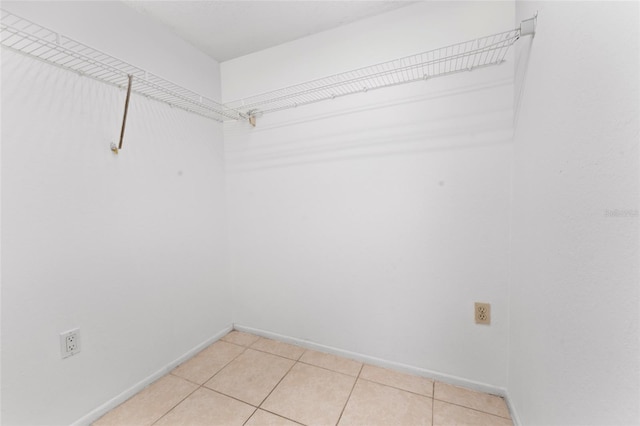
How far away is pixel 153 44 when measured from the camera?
63.9 inches

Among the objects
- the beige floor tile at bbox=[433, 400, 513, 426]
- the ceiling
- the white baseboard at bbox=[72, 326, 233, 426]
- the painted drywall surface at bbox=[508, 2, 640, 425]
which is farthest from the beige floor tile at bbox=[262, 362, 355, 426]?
the ceiling

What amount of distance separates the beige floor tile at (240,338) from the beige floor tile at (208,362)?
5 cm

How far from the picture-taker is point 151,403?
1429 mm

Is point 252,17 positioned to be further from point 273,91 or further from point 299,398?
point 299,398

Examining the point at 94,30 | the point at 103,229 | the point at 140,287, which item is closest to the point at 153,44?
the point at 94,30

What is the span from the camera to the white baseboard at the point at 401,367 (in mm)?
1426

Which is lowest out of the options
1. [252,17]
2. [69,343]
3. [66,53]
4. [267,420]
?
[267,420]

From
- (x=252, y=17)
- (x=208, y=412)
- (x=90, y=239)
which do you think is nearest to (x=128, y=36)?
(x=252, y=17)

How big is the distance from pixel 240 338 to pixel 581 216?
2.18 metres

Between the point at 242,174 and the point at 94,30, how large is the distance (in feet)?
3.67

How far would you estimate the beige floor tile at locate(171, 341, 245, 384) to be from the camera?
5.44ft

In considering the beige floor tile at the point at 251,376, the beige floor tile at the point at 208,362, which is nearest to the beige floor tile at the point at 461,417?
the beige floor tile at the point at 251,376

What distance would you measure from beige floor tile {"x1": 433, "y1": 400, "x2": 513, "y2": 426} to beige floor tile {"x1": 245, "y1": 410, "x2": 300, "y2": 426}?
71 centimetres

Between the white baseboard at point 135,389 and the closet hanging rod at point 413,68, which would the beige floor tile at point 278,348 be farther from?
the closet hanging rod at point 413,68
